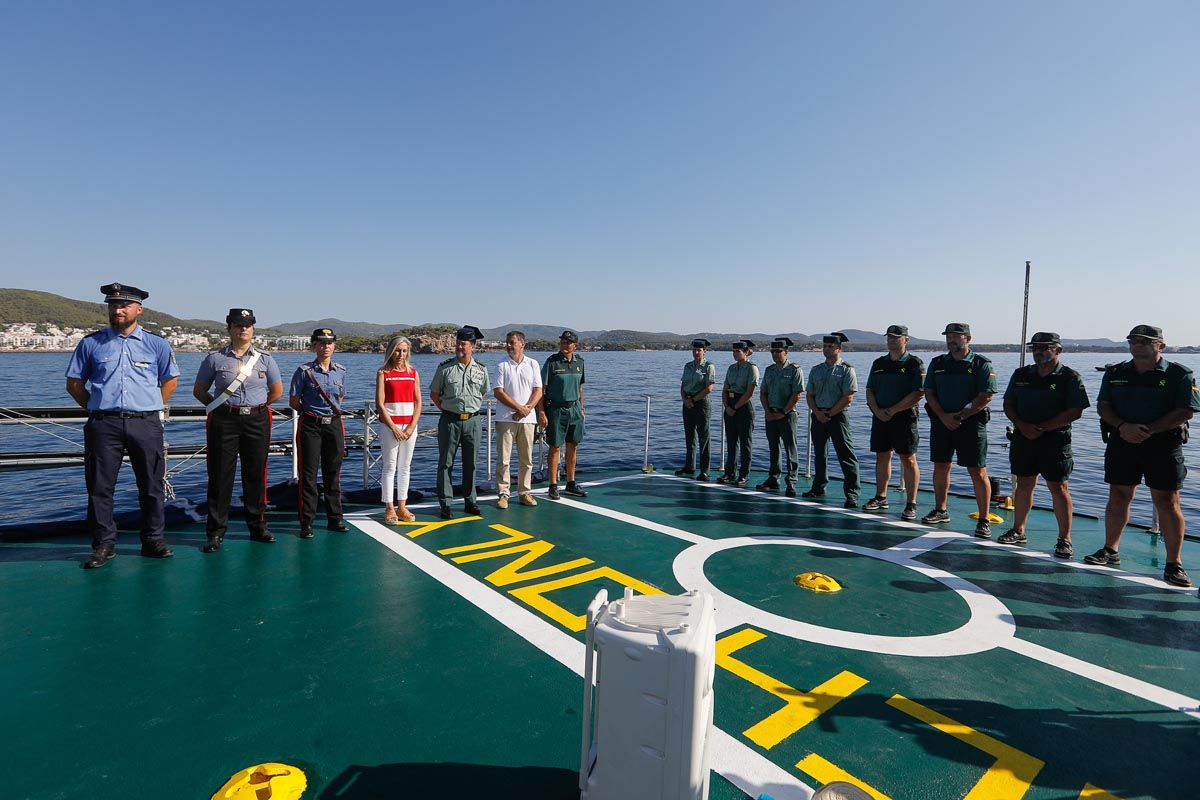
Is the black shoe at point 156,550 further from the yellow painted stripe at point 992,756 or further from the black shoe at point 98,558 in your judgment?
the yellow painted stripe at point 992,756

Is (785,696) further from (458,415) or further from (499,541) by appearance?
(458,415)

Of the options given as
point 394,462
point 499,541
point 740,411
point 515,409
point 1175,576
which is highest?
point 515,409

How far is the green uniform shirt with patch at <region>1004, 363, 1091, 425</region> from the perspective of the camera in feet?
16.5

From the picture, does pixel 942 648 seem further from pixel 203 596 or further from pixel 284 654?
pixel 203 596

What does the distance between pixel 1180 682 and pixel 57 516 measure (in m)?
15.2

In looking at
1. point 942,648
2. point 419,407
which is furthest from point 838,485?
point 419,407

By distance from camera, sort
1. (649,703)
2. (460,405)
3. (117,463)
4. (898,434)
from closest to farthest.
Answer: (649,703), (117,463), (460,405), (898,434)

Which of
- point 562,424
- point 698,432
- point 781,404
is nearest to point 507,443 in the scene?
point 562,424

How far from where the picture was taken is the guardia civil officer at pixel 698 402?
823 cm

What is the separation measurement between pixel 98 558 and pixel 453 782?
12.5 feet

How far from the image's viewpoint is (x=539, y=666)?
9.89ft

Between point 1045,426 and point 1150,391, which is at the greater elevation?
point 1150,391

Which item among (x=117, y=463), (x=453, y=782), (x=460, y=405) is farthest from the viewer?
(x=460, y=405)

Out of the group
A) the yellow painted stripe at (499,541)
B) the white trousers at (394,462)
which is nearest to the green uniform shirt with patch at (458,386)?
Result: the white trousers at (394,462)
